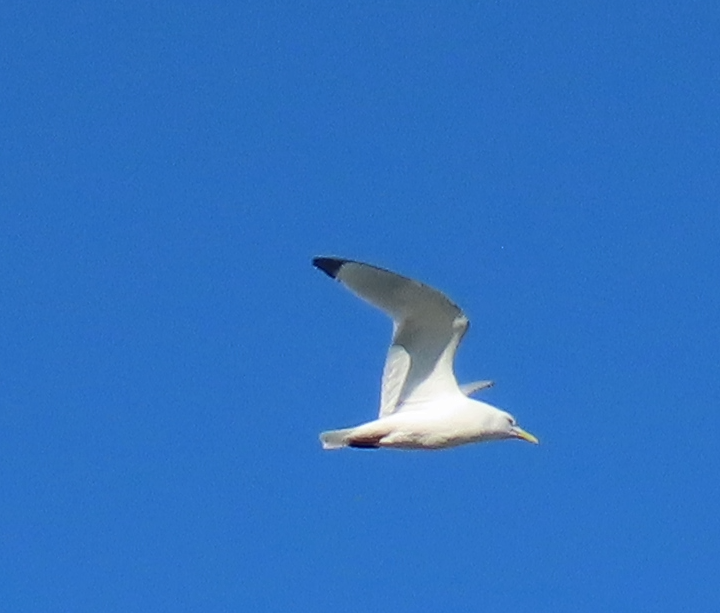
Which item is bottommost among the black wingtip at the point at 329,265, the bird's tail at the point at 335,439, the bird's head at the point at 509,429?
the bird's tail at the point at 335,439

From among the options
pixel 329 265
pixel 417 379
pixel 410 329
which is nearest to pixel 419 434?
pixel 417 379

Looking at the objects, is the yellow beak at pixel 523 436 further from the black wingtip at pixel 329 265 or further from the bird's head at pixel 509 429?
the black wingtip at pixel 329 265

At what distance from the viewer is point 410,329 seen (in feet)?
58.7

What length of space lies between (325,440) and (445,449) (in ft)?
3.53

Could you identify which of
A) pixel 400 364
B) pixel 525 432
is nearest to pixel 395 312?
pixel 400 364

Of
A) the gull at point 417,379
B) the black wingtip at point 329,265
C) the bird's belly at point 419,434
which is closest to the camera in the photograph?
the black wingtip at point 329,265

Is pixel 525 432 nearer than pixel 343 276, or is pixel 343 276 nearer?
pixel 343 276

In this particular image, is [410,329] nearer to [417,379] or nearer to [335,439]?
[417,379]

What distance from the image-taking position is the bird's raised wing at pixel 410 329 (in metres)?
17.3

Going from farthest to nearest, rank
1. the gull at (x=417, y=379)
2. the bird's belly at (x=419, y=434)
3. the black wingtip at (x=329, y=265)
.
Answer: the bird's belly at (x=419, y=434)
the gull at (x=417, y=379)
the black wingtip at (x=329, y=265)

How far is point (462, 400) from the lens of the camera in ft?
59.6

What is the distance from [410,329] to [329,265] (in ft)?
3.57

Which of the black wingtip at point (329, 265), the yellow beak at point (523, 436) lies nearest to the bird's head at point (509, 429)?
the yellow beak at point (523, 436)

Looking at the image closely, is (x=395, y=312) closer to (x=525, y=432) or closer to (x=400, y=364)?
(x=400, y=364)
